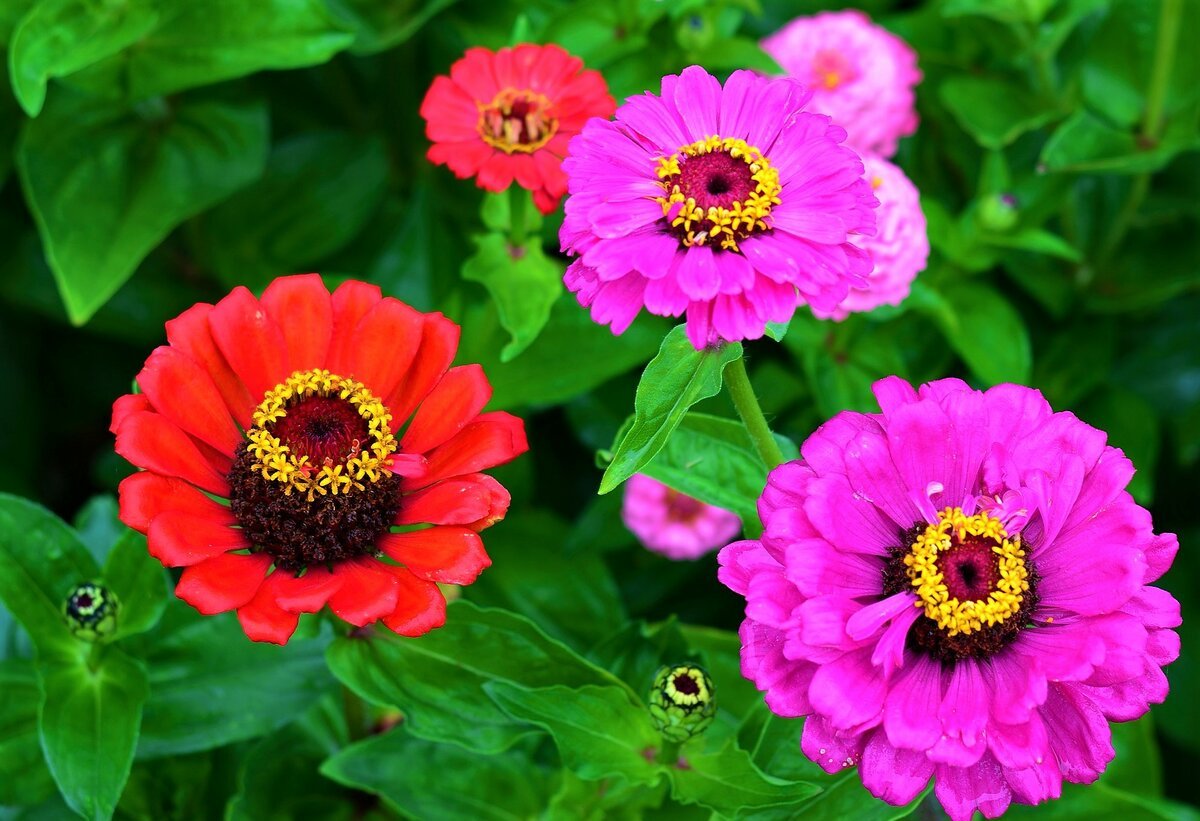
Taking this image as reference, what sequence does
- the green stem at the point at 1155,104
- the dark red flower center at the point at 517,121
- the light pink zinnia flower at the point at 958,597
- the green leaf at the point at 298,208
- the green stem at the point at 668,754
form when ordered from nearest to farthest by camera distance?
the light pink zinnia flower at the point at 958,597 < the green stem at the point at 668,754 < the dark red flower center at the point at 517,121 < the green stem at the point at 1155,104 < the green leaf at the point at 298,208

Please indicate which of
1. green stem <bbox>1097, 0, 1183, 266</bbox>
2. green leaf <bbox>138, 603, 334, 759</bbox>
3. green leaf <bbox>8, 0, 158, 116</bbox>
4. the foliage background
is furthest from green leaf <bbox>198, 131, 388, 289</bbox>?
green stem <bbox>1097, 0, 1183, 266</bbox>

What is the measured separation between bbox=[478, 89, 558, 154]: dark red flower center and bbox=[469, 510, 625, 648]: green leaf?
0.47m

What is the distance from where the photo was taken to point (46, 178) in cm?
133

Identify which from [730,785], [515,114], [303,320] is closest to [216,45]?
[515,114]

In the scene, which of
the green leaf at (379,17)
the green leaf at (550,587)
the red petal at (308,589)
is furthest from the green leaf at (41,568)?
the green leaf at (379,17)

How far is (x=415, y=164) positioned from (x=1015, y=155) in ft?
2.35

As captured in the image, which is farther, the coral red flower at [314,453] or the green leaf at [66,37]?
the green leaf at [66,37]

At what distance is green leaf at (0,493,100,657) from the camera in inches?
39.2

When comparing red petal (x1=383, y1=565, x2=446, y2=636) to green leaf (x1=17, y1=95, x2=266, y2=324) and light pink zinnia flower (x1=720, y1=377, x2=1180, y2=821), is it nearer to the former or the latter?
light pink zinnia flower (x1=720, y1=377, x2=1180, y2=821)

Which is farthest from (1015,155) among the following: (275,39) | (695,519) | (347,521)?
(347,521)

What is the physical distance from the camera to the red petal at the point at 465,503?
32.4 inches

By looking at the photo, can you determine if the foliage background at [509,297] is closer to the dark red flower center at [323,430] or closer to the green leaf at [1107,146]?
the green leaf at [1107,146]

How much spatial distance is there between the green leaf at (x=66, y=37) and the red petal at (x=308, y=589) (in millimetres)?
545

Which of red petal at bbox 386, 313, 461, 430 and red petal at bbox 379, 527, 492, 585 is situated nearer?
red petal at bbox 379, 527, 492, 585
